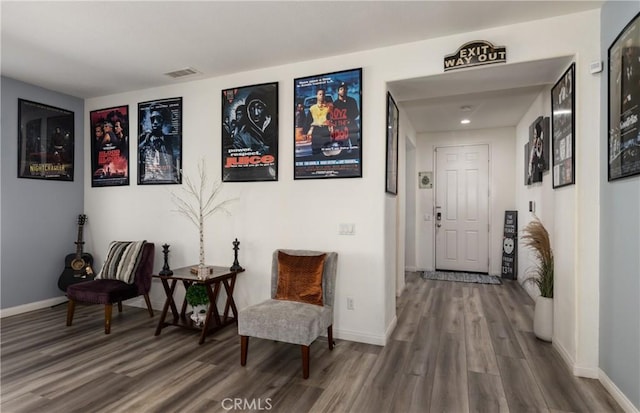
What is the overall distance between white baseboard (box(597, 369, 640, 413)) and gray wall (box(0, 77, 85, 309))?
5.69m

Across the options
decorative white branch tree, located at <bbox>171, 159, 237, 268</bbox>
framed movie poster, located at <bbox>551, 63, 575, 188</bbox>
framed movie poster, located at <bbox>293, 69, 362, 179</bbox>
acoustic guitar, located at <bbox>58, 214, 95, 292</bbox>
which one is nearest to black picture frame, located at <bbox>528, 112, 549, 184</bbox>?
framed movie poster, located at <bbox>551, 63, 575, 188</bbox>

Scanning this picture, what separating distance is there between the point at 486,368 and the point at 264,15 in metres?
3.19

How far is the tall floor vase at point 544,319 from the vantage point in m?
3.12

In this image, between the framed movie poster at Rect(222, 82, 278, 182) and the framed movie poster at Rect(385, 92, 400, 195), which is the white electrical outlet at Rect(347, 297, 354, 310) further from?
the framed movie poster at Rect(222, 82, 278, 182)

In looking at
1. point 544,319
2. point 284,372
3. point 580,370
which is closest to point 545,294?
point 544,319

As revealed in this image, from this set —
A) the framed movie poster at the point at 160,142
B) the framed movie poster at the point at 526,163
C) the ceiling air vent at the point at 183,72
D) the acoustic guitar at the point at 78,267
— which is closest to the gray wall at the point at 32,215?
the acoustic guitar at the point at 78,267

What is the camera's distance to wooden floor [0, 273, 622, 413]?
2.17 metres

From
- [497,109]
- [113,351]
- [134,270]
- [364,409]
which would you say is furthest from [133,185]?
[497,109]

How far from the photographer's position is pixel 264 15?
258 cm

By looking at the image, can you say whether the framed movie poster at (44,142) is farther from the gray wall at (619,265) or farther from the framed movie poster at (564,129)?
the gray wall at (619,265)

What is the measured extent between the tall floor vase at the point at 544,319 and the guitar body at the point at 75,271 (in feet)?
16.6

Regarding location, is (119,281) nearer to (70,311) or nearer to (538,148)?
(70,311)

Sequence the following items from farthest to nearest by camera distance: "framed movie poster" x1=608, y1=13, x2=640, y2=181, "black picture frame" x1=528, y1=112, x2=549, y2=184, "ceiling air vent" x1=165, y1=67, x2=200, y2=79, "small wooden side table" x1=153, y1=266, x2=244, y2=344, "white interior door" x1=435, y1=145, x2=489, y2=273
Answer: "white interior door" x1=435, y1=145, x2=489, y2=273, "black picture frame" x1=528, y1=112, x2=549, y2=184, "ceiling air vent" x1=165, y1=67, x2=200, y2=79, "small wooden side table" x1=153, y1=266, x2=244, y2=344, "framed movie poster" x1=608, y1=13, x2=640, y2=181

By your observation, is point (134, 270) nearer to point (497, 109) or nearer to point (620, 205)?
point (620, 205)
